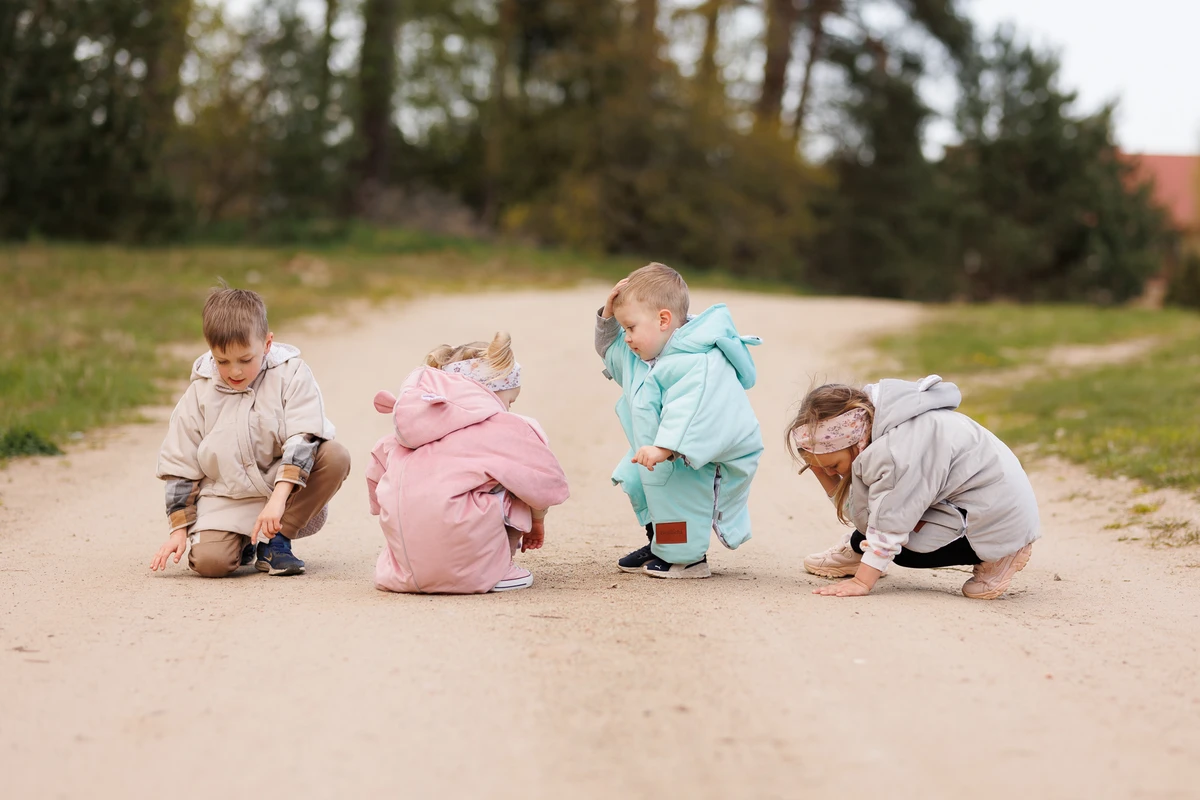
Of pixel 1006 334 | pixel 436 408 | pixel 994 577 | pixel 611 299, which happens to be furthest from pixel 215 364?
pixel 1006 334

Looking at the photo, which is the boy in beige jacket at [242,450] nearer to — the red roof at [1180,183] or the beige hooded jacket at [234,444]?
the beige hooded jacket at [234,444]

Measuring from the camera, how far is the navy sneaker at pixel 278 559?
208 inches

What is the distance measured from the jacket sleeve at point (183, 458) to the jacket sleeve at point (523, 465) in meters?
1.31

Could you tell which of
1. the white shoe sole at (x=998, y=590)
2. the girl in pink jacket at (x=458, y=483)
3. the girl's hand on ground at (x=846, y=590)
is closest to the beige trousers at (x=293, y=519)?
the girl in pink jacket at (x=458, y=483)

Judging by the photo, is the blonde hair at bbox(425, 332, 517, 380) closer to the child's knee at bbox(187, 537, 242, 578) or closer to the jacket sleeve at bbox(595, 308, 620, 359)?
the jacket sleeve at bbox(595, 308, 620, 359)

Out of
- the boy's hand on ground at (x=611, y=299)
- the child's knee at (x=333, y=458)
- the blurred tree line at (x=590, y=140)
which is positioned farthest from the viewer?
the blurred tree line at (x=590, y=140)

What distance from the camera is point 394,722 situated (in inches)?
132

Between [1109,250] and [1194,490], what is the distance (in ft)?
75.1

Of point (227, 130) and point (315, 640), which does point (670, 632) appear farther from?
point (227, 130)

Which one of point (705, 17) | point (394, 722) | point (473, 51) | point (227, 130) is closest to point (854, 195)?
point (705, 17)

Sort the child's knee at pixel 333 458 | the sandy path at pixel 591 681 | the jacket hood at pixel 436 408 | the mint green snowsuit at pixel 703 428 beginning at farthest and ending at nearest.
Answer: the child's knee at pixel 333 458
the mint green snowsuit at pixel 703 428
the jacket hood at pixel 436 408
the sandy path at pixel 591 681

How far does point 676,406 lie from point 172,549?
2.09 meters

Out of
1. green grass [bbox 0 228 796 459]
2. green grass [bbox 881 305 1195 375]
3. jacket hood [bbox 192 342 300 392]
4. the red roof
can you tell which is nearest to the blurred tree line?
green grass [bbox 0 228 796 459]

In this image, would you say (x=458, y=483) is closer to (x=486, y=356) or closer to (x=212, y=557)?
(x=486, y=356)
